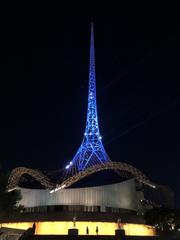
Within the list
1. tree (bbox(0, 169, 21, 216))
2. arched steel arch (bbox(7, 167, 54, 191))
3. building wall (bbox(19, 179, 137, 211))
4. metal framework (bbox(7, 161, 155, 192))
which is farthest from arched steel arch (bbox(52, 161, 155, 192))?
tree (bbox(0, 169, 21, 216))

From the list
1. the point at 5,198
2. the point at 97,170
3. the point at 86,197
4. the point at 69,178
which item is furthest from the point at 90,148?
the point at 5,198

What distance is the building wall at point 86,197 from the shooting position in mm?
52469

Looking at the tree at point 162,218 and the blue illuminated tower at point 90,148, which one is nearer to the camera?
the tree at point 162,218

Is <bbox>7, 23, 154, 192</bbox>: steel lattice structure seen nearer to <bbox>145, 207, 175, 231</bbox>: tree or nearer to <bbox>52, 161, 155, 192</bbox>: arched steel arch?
<bbox>52, 161, 155, 192</bbox>: arched steel arch

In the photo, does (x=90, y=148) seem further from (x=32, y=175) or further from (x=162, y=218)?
(x=162, y=218)

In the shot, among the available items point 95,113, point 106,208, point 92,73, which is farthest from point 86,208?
point 92,73

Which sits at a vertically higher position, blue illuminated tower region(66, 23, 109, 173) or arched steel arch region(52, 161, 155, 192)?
blue illuminated tower region(66, 23, 109, 173)

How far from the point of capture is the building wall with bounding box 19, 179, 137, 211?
5247 centimetres

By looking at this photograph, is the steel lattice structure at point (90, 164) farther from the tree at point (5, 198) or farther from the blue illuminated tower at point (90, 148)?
the tree at point (5, 198)

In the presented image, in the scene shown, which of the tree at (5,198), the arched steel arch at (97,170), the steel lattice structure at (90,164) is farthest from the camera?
the steel lattice structure at (90,164)

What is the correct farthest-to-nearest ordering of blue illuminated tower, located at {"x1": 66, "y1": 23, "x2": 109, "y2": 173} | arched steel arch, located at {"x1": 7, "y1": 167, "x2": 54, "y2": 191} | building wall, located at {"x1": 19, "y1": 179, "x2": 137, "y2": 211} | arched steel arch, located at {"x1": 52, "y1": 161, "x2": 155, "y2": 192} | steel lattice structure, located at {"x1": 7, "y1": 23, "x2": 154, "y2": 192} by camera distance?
1. blue illuminated tower, located at {"x1": 66, "y1": 23, "x2": 109, "y2": 173}
2. arched steel arch, located at {"x1": 7, "y1": 167, "x2": 54, "y2": 191}
3. building wall, located at {"x1": 19, "y1": 179, "x2": 137, "y2": 211}
4. steel lattice structure, located at {"x1": 7, "y1": 23, "x2": 154, "y2": 192}
5. arched steel arch, located at {"x1": 52, "y1": 161, "x2": 155, "y2": 192}

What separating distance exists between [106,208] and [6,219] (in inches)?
584

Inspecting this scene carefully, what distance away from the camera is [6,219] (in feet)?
149

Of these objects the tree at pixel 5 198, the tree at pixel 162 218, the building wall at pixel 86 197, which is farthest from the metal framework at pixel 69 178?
the tree at pixel 162 218
